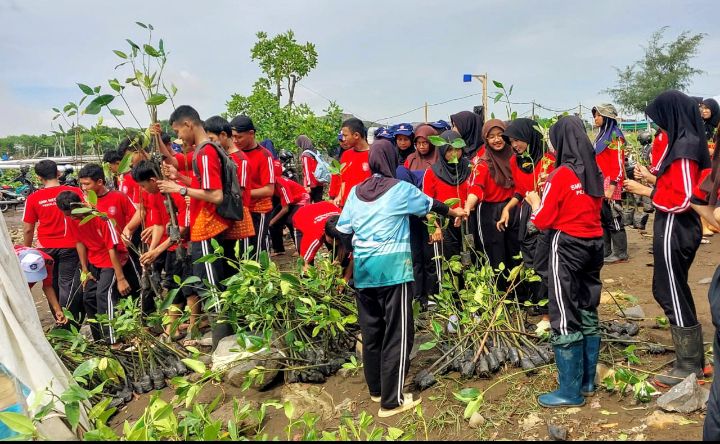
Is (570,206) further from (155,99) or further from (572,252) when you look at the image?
(155,99)

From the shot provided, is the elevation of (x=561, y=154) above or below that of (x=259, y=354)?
above

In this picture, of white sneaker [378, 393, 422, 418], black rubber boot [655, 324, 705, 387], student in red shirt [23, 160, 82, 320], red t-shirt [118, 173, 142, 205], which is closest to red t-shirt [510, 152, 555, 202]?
black rubber boot [655, 324, 705, 387]

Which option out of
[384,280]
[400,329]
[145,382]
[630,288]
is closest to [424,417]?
[400,329]

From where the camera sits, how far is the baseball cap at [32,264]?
4.60m

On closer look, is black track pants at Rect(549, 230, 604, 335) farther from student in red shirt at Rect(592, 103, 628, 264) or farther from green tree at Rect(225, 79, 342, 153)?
green tree at Rect(225, 79, 342, 153)

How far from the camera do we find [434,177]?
4.72 metres

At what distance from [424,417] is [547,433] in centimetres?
69

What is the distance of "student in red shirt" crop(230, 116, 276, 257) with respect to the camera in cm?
500

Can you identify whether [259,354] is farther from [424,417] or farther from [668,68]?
[668,68]

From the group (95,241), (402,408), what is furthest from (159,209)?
(402,408)

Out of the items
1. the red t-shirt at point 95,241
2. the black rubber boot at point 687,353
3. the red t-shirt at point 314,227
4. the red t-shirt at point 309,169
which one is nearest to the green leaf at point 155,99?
the red t-shirt at point 314,227

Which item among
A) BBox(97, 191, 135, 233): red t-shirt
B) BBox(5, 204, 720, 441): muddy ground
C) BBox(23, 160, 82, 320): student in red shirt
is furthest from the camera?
BBox(23, 160, 82, 320): student in red shirt

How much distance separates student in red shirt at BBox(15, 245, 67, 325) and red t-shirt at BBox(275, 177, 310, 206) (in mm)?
2596

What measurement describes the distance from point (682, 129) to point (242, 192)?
3.29 metres
